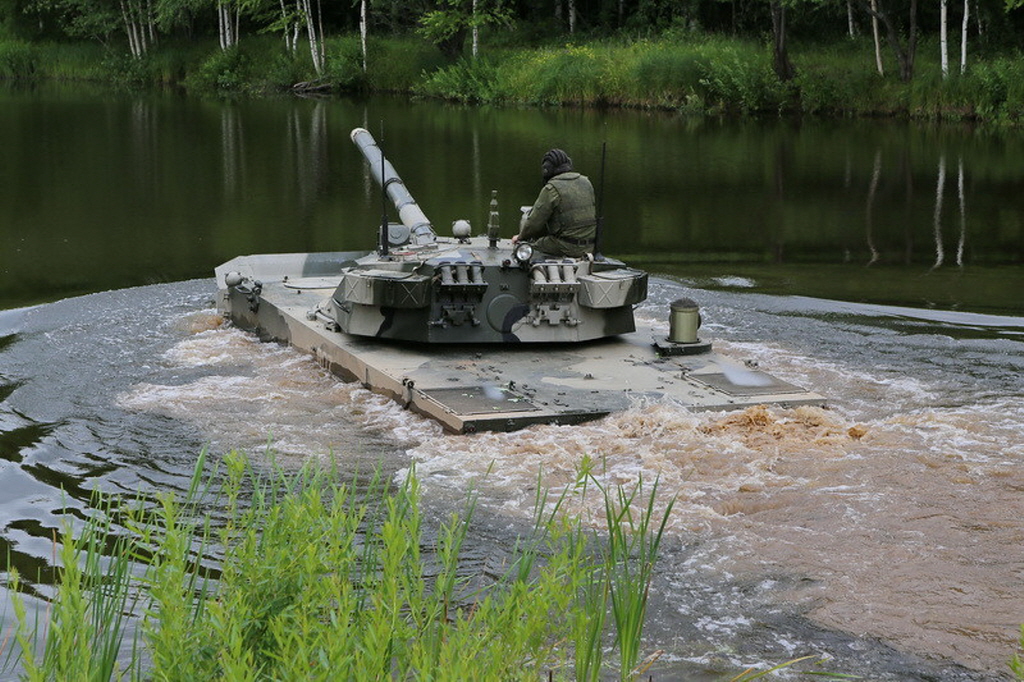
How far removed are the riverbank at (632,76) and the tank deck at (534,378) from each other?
24.5m

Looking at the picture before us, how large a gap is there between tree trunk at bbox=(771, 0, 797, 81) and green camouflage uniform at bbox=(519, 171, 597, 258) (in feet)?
88.6

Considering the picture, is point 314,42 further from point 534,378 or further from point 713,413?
point 713,413

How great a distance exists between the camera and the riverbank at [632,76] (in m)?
35.5

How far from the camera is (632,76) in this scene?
40.1 metres

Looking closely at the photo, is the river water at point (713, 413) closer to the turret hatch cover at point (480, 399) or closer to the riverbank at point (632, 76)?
the turret hatch cover at point (480, 399)

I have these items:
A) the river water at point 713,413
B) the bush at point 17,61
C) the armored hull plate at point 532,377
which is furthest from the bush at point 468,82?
the armored hull plate at point 532,377

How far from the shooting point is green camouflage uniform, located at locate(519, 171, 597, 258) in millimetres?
12312

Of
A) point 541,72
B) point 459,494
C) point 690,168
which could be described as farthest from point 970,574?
point 541,72

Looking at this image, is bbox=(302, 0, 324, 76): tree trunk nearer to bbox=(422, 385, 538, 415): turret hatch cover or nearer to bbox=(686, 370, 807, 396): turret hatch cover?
bbox=(686, 370, 807, 396): turret hatch cover

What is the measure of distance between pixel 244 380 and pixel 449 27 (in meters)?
34.4

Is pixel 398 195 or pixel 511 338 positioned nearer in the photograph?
pixel 511 338

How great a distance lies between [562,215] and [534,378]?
5.37 feet

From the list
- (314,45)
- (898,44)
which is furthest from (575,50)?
(898,44)

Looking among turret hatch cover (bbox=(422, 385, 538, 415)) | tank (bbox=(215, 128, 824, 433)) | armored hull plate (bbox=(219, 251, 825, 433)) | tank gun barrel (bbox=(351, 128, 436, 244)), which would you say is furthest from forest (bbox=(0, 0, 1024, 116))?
turret hatch cover (bbox=(422, 385, 538, 415))
